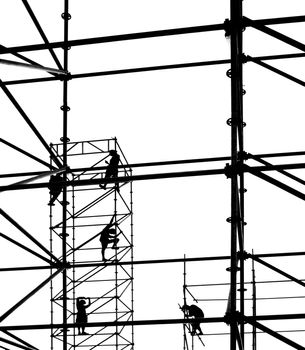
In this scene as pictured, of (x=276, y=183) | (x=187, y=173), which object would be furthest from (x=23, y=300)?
(x=276, y=183)

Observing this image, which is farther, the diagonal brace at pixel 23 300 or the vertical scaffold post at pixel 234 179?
the diagonal brace at pixel 23 300

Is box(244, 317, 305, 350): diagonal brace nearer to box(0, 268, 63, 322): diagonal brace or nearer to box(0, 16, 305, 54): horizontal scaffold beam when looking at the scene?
box(0, 268, 63, 322): diagonal brace

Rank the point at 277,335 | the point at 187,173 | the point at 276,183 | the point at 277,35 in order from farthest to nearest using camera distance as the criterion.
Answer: the point at 187,173 → the point at 277,35 → the point at 276,183 → the point at 277,335

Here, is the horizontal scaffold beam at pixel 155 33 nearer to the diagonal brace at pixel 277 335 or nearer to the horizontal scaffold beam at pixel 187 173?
the horizontal scaffold beam at pixel 187 173

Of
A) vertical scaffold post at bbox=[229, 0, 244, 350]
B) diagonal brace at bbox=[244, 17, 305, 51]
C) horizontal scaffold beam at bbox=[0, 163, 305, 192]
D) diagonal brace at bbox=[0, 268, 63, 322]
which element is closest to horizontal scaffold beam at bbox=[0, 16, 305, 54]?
diagonal brace at bbox=[244, 17, 305, 51]

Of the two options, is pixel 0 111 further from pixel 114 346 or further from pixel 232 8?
pixel 232 8

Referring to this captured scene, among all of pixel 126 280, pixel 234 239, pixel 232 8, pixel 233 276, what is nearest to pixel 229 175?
pixel 234 239

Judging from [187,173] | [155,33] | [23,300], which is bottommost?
[23,300]

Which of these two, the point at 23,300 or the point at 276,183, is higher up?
the point at 276,183

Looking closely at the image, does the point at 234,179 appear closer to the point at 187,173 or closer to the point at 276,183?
the point at 276,183

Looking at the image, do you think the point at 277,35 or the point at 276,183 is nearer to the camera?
the point at 276,183

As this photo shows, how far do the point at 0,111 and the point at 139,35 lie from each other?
14.8m

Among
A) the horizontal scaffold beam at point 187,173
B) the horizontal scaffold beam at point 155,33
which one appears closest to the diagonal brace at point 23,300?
the horizontal scaffold beam at point 187,173

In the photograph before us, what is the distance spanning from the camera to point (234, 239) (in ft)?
20.8
